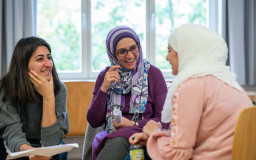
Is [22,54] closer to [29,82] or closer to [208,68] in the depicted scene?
[29,82]

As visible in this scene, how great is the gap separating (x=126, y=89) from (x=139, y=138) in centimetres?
56

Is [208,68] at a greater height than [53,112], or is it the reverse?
[208,68]

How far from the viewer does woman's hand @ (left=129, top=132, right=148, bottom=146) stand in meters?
1.60

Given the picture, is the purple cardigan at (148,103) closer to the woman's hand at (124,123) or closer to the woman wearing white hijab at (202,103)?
the woman's hand at (124,123)

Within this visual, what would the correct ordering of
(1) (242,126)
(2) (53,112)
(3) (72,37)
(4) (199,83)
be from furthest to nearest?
(3) (72,37), (2) (53,112), (4) (199,83), (1) (242,126)

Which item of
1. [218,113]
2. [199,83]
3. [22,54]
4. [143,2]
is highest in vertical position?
[143,2]

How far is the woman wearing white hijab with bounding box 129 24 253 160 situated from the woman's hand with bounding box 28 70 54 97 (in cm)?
76

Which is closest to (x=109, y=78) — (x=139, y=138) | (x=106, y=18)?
(x=139, y=138)

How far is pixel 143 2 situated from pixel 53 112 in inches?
93.0

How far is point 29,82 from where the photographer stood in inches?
73.6

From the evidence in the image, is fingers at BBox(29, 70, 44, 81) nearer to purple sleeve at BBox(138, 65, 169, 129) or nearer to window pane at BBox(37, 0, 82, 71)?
purple sleeve at BBox(138, 65, 169, 129)

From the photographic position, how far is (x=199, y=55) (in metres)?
Answer: 1.38

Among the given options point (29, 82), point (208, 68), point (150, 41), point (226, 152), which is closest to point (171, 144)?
point (226, 152)

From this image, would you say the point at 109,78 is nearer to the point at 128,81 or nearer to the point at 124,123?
the point at 128,81
